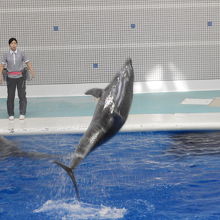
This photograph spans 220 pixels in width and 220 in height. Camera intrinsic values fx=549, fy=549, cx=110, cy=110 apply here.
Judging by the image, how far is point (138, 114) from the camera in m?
11.0

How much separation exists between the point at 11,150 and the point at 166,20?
7.60 m

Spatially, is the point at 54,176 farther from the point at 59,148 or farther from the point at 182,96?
the point at 182,96

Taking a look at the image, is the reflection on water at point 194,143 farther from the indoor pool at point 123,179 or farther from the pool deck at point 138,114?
the pool deck at point 138,114

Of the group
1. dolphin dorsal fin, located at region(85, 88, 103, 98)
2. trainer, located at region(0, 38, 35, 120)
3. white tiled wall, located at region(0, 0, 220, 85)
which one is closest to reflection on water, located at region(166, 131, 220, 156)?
dolphin dorsal fin, located at region(85, 88, 103, 98)

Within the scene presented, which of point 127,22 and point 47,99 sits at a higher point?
point 127,22

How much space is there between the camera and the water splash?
19.1 ft

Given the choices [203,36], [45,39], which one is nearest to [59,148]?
[45,39]

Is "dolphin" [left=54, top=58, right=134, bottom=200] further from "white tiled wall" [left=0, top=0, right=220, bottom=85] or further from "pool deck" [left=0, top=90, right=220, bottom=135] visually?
"white tiled wall" [left=0, top=0, right=220, bottom=85]

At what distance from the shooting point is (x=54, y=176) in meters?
7.46

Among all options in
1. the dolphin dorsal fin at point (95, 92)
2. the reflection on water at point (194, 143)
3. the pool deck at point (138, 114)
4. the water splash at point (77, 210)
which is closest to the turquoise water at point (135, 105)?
the pool deck at point (138, 114)

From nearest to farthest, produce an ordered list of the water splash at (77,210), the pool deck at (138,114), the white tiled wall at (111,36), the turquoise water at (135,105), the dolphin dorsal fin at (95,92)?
the dolphin dorsal fin at (95,92) → the water splash at (77,210) → the pool deck at (138,114) → the turquoise water at (135,105) → the white tiled wall at (111,36)

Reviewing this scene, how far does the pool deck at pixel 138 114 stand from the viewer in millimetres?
9562

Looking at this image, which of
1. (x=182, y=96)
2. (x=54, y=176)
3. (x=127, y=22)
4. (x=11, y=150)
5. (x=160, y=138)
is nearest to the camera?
(x=54, y=176)

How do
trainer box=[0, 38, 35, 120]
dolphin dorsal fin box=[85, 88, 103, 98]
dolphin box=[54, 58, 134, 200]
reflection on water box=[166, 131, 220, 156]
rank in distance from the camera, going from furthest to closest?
1. trainer box=[0, 38, 35, 120]
2. reflection on water box=[166, 131, 220, 156]
3. dolphin dorsal fin box=[85, 88, 103, 98]
4. dolphin box=[54, 58, 134, 200]
